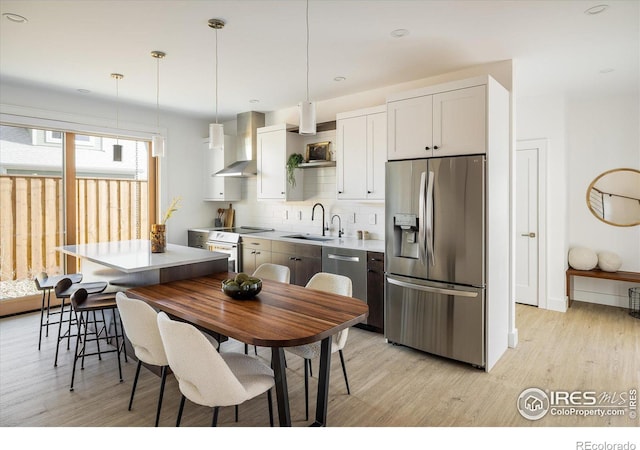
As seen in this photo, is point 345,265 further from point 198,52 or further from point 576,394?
point 198,52

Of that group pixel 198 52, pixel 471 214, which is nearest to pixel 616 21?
pixel 471 214

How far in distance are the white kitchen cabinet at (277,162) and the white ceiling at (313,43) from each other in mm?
703

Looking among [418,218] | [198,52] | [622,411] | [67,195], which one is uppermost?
[198,52]

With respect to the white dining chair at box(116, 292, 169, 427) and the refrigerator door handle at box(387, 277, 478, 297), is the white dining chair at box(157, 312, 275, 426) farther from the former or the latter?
the refrigerator door handle at box(387, 277, 478, 297)

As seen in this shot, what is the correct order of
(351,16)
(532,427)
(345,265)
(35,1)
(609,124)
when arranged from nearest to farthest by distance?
(532,427)
(35,1)
(351,16)
(345,265)
(609,124)

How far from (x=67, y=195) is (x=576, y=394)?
19.1 ft

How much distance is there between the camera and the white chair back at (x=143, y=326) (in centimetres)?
220

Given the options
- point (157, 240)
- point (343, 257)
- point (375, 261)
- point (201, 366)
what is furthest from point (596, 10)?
point (157, 240)

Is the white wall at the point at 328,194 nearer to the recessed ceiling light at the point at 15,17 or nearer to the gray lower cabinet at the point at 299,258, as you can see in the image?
the gray lower cabinet at the point at 299,258

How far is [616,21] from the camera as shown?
108 inches

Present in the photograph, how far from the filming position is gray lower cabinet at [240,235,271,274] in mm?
4934

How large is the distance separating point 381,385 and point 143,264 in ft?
6.67

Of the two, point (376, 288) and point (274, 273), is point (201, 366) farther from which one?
point (376, 288)

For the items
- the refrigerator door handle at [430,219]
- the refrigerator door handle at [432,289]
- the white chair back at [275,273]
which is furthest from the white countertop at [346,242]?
the white chair back at [275,273]
